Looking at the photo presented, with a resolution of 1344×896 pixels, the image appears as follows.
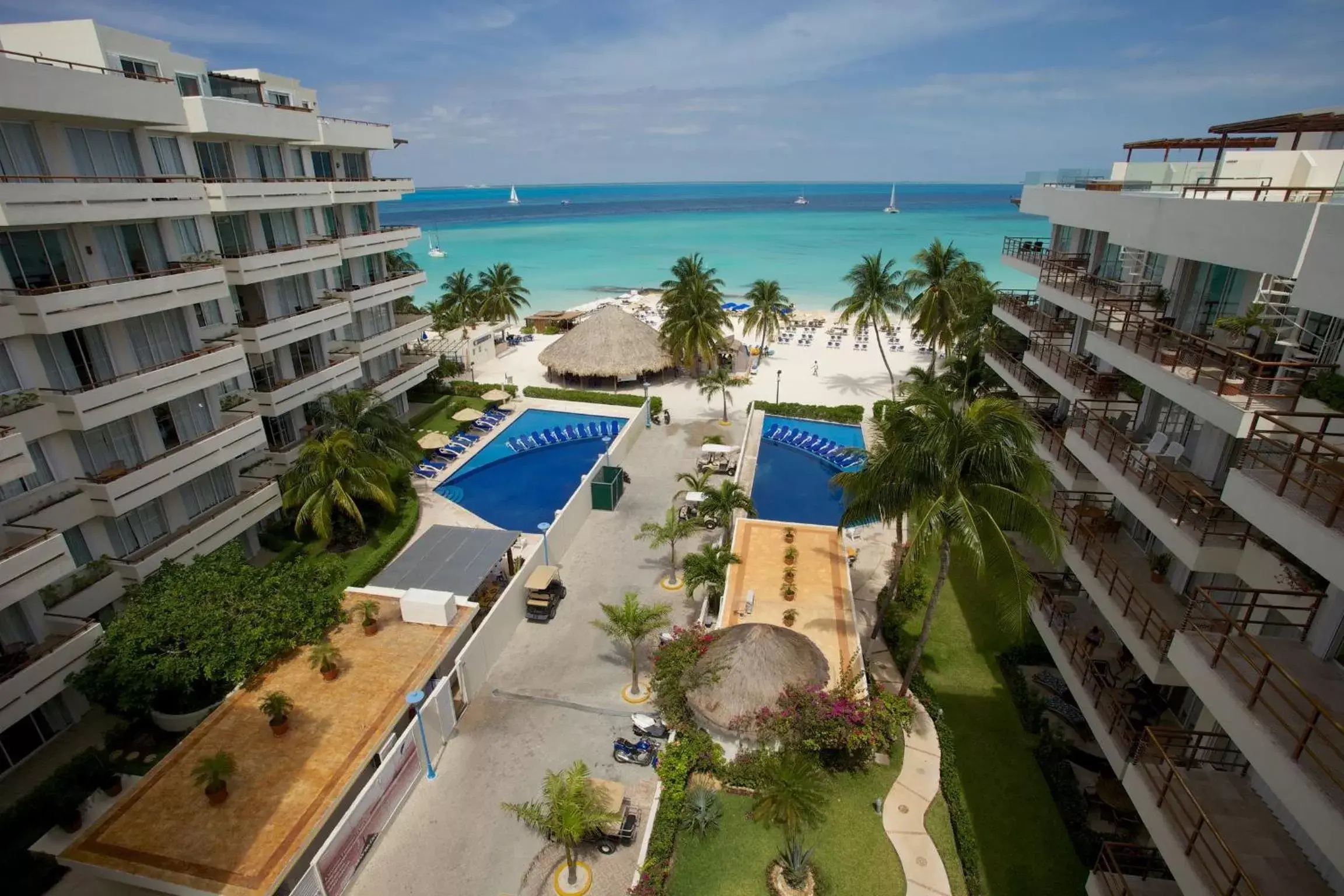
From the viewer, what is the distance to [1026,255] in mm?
28734

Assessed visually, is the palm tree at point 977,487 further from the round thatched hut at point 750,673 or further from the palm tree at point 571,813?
the palm tree at point 571,813

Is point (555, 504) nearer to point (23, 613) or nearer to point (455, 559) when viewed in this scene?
point (455, 559)

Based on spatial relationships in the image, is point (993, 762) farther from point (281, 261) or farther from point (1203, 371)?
point (281, 261)

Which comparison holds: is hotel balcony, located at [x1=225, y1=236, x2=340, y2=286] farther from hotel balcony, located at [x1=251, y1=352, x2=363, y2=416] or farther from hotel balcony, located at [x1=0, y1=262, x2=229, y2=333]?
hotel balcony, located at [x1=251, y1=352, x2=363, y2=416]

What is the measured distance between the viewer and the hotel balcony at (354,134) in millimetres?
30391

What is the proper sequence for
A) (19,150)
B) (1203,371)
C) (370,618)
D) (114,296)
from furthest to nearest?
(370,618)
(114,296)
(19,150)
(1203,371)

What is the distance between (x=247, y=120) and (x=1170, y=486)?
105 ft

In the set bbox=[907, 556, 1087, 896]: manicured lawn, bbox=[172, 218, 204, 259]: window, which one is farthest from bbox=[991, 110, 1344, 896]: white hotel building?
bbox=[172, 218, 204, 259]: window

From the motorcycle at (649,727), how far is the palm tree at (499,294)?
1727 inches

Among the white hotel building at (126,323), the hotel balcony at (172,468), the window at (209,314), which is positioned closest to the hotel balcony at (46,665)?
the white hotel building at (126,323)

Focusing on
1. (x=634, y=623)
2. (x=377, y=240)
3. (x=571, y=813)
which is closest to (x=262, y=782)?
(x=571, y=813)

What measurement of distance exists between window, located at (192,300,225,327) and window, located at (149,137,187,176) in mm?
4506

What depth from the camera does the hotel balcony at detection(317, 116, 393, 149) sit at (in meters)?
30.4

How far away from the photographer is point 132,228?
20.3 metres
